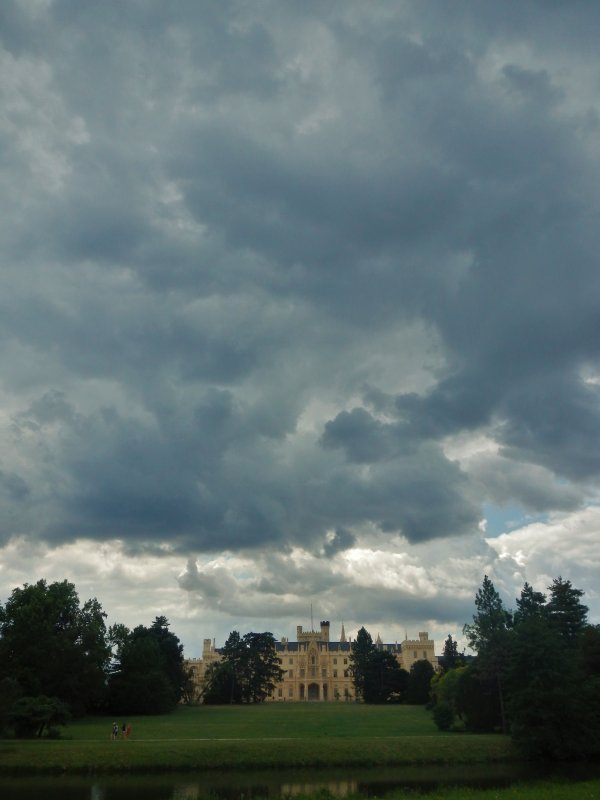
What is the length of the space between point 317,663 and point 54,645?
113831 mm

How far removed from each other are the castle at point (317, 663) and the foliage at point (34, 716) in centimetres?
11913

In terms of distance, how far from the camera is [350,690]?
173 m

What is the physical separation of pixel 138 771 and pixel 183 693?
74952 millimetres

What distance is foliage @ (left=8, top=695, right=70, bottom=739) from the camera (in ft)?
158

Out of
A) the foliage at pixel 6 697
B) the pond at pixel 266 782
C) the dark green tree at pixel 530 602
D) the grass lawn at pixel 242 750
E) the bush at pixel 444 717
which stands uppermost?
the dark green tree at pixel 530 602

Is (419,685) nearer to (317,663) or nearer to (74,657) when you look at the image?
(74,657)

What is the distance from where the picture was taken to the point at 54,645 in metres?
69.2

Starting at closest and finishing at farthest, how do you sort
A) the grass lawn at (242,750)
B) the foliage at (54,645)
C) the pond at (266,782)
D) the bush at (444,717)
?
the pond at (266,782), the grass lawn at (242,750), the bush at (444,717), the foliage at (54,645)

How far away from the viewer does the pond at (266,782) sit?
31297 mm

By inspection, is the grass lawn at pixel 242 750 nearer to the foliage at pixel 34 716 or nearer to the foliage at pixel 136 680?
the foliage at pixel 34 716

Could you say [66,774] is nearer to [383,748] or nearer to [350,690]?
[383,748]

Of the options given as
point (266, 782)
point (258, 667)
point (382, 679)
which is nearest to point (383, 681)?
point (382, 679)

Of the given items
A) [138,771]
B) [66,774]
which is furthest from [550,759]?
[66,774]

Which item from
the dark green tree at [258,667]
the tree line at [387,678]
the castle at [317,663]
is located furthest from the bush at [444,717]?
the castle at [317,663]
